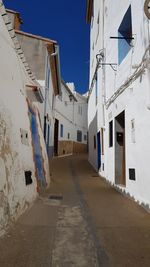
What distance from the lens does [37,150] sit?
7895 millimetres

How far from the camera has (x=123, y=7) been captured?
7.55 m

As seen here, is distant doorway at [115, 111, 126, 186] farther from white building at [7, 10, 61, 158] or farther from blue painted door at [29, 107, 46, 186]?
A: white building at [7, 10, 61, 158]

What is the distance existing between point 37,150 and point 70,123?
65.7 ft

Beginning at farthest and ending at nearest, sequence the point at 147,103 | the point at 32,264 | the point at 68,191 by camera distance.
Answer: the point at 68,191 < the point at 147,103 < the point at 32,264

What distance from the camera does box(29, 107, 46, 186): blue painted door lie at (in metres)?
7.38

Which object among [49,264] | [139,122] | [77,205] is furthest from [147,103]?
[49,264]

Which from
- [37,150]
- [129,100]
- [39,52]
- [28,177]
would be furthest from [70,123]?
[28,177]

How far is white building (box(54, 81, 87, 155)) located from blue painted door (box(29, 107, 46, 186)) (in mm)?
13538

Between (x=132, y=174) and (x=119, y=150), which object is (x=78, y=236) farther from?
(x=119, y=150)

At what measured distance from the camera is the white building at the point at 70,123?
22.7 meters

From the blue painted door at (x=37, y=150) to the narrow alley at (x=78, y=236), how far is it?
5.38ft

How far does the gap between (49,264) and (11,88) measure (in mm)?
3832

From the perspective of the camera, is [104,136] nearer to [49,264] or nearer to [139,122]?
[139,122]

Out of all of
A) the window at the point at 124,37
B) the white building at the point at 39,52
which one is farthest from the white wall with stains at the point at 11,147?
the white building at the point at 39,52
